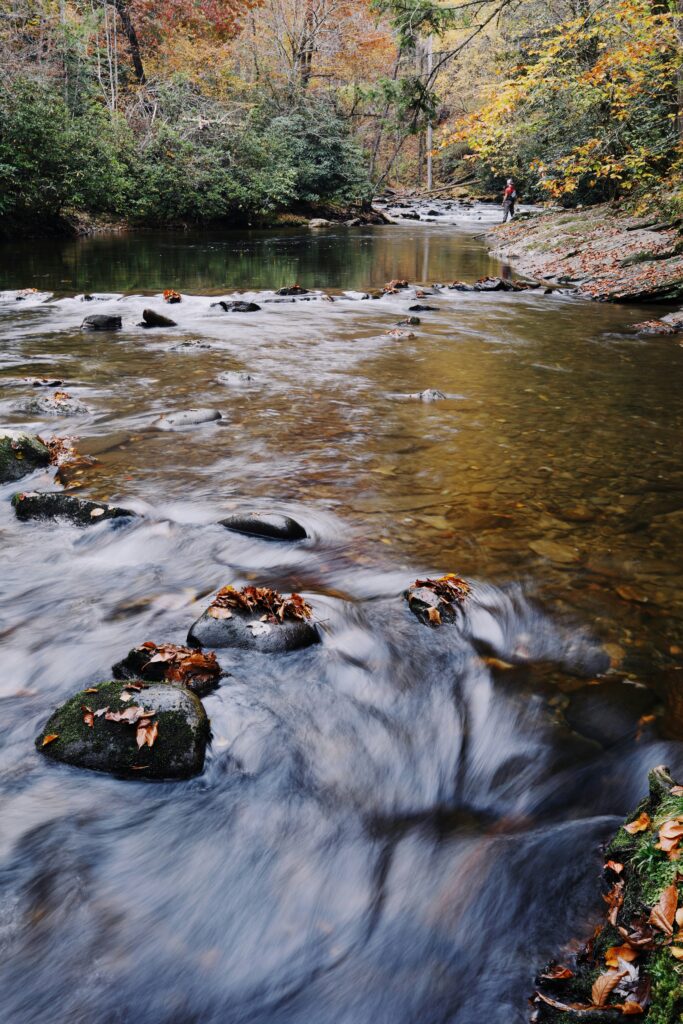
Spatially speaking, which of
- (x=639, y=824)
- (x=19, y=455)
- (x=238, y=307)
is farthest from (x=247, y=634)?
(x=238, y=307)

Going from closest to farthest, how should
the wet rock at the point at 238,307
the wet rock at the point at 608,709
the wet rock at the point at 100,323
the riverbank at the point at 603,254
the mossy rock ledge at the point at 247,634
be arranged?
the wet rock at the point at 608,709, the mossy rock ledge at the point at 247,634, the wet rock at the point at 100,323, the wet rock at the point at 238,307, the riverbank at the point at 603,254

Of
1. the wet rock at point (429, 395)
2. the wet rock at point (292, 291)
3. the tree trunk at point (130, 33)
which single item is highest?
the tree trunk at point (130, 33)

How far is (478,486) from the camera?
509 cm

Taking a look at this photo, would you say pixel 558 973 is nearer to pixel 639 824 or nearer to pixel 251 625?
pixel 639 824

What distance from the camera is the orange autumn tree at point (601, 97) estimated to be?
1180 centimetres

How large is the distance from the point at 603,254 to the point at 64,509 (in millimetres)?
16732

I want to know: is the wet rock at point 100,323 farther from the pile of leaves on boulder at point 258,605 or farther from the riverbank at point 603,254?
the riverbank at point 603,254

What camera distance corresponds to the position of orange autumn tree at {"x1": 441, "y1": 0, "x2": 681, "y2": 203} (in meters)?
11.8

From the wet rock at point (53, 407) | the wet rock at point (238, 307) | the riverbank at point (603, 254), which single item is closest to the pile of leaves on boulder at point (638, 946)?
the wet rock at point (53, 407)

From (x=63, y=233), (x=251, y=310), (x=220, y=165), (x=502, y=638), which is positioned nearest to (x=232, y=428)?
(x=502, y=638)

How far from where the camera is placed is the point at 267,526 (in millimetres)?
4383

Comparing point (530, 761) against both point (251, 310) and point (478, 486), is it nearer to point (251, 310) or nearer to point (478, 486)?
point (478, 486)

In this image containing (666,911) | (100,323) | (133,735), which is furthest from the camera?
(100,323)

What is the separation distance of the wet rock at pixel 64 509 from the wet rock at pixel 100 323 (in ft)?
23.5
